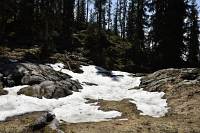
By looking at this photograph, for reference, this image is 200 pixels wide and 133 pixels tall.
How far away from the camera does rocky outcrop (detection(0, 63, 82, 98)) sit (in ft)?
90.6

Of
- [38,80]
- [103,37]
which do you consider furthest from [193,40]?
[38,80]

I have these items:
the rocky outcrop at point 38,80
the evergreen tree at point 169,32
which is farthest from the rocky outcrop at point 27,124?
the evergreen tree at point 169,32

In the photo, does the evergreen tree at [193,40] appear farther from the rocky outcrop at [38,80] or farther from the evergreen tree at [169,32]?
the rocky outcrop at [38,80]

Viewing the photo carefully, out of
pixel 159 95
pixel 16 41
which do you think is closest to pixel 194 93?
pixel 159 95

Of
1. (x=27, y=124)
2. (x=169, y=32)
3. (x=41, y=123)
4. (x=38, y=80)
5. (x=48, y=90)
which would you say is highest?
(x=169, y=32)

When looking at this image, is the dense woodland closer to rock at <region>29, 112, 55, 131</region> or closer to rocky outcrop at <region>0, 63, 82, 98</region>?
rocky outcrop at <region>0, 63, 82, 98</region>

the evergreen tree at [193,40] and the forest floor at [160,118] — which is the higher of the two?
the evergreen tree at [193,40]

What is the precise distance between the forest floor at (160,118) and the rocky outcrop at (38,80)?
3442mm

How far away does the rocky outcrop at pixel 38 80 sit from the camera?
27609 mm

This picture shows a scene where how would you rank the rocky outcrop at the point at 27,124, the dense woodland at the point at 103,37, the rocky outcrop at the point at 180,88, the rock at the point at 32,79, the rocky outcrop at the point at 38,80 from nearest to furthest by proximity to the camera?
the rocky outcrop at the point at 27,124
the rocky outcrop at the point at 180,88
the rocky outcrop at the point at 38,80
the rock at the point at 32,79
the dense woodland at the point at 103,37

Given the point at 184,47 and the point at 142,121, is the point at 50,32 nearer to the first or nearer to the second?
the point at 184,47

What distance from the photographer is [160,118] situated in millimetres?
22047

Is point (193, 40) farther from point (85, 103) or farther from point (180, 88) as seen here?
point (85, 103)

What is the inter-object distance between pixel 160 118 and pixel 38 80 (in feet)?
37.5
